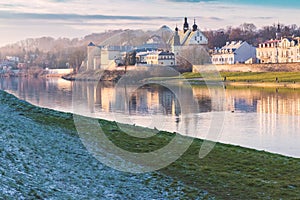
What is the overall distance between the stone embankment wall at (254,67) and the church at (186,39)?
1413cm

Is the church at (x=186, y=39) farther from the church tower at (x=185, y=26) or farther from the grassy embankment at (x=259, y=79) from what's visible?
the grassy embankment at (x=259, y=79)

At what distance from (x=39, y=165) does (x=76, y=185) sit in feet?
2.60

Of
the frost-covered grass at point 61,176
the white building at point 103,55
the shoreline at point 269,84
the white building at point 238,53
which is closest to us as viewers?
the frost-covered grass at point 61,176

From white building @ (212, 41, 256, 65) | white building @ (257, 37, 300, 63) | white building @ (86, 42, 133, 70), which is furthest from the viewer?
white building @ (86, 42, 133, 70)

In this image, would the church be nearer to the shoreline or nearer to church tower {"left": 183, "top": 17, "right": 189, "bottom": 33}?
church tower {"left": 183, "top": 17, "right": 189, "bottom": 33}

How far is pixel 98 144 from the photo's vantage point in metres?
9.80

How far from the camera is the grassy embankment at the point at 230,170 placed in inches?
285

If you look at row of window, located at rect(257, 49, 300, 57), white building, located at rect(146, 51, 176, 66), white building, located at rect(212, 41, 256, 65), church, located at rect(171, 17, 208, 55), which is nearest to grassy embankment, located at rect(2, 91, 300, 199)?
row of window, located at rect(257, 49, 300, 57)

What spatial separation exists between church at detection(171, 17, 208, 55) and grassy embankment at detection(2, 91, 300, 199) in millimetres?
75466

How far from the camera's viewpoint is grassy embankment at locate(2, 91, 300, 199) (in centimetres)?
723

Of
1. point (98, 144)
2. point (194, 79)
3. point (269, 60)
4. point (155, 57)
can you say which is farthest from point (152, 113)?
point (155, 57)

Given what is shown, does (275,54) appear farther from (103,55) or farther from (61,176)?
(61,176)

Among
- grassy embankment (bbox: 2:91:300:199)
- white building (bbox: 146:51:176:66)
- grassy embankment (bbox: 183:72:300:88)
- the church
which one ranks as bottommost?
grassy embankment (bbox: 2:91:300:199)

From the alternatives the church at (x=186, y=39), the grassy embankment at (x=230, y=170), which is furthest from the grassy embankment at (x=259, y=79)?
the grassy embankment at (x=230, y=170)
